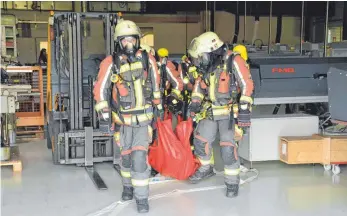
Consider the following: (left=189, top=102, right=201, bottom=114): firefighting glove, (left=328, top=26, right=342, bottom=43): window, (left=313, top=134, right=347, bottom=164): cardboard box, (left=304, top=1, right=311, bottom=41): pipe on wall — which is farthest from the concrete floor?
(left=304, top=1, right=311, bottom=41): pipe on wall

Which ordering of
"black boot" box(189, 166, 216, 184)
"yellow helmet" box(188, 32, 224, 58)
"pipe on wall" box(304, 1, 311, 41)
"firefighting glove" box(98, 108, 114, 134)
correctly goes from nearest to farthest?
"firefighting glove" box(98, 108, 114, 134) → "yellow helmet" box(188, 32, 224, 58) → "black boot" box(189, 166, 216, 184) → "pipe on wall" box(304, 1, 311, 41)

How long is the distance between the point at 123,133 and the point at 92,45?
988 cm

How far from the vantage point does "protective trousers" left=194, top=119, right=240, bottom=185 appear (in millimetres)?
4480

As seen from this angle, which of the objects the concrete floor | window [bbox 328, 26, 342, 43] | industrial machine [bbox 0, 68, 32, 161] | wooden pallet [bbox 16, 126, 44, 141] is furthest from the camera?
window [bbox 328, 26, 342, 43]

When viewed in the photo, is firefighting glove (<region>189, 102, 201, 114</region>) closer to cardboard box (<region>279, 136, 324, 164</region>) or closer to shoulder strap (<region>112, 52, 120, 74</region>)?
shoulder strap (<region>112, 52, 120, 74</region>)

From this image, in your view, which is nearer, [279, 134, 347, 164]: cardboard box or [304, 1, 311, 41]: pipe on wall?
[279, 134, 347, 164]: cardboard box

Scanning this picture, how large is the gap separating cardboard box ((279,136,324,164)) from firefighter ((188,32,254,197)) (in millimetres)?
1058

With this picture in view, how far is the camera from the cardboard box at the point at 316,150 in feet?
17.4

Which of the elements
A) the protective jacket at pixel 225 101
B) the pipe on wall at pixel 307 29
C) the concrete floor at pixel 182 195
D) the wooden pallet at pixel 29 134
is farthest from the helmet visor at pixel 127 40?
the pipe on wall at pixel 307 29

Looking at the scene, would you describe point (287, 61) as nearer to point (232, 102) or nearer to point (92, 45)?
point (232, 102)

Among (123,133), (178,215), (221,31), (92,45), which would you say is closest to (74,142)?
(123,133)

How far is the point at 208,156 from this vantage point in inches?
194

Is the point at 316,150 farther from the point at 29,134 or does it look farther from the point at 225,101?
the point at 29,134

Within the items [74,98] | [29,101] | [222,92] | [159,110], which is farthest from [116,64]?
[29,101]
